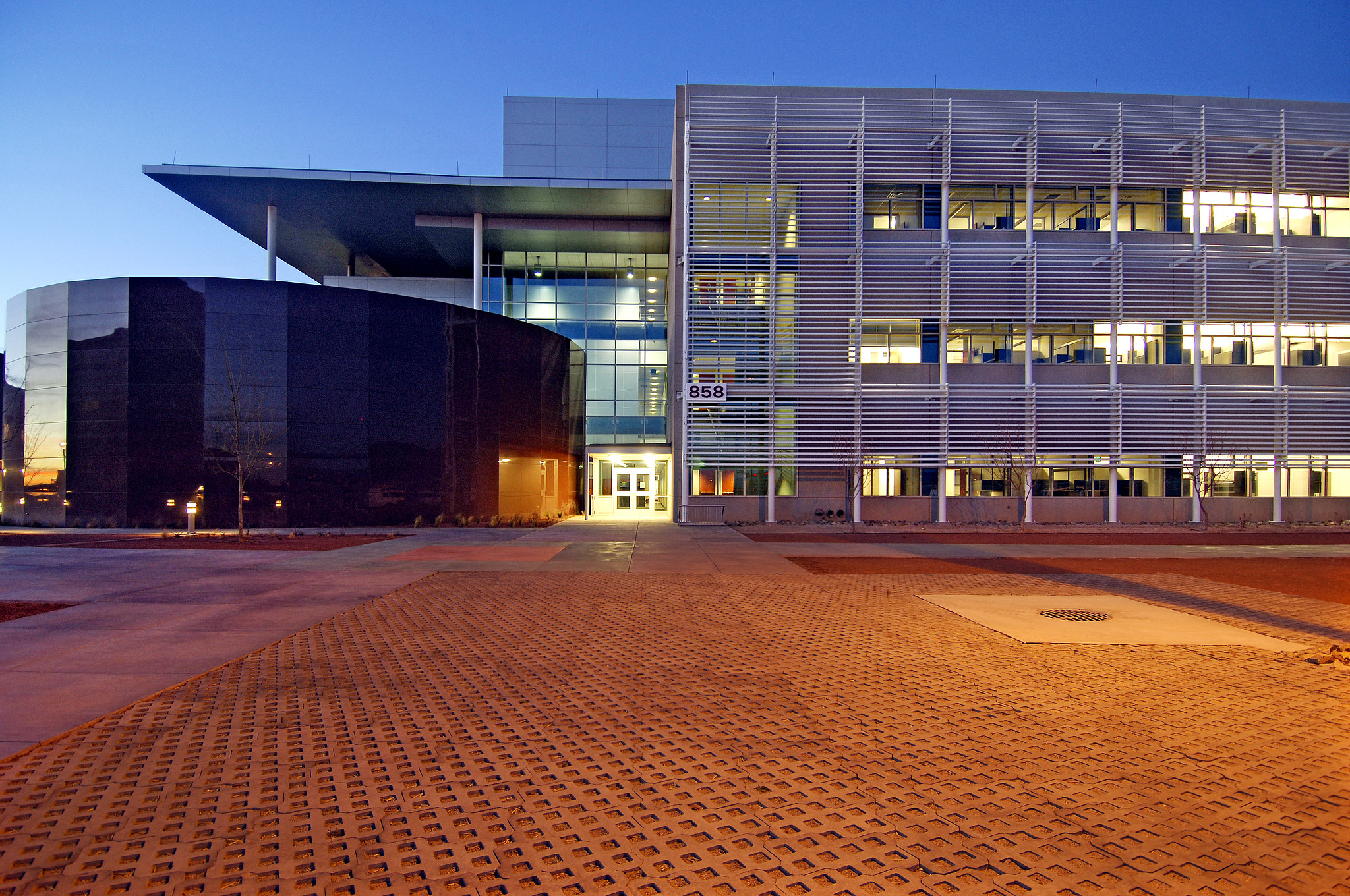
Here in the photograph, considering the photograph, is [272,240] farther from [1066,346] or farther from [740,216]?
[1066,346]

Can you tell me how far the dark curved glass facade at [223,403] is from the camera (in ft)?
68.3

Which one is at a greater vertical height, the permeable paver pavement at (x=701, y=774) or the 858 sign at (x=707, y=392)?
the 858 sign at (x=707, y=392)

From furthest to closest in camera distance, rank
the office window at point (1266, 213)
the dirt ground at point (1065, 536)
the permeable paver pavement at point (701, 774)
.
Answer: the office window at point (1266, 213) < the dirt ground at point (1065, 536) < the permeable paver pavement at point (701, 774)

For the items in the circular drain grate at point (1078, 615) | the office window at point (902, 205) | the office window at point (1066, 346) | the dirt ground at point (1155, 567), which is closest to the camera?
the circular drain grate at point (1078, 615)

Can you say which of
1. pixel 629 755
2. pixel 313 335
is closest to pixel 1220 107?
pixel 629 755

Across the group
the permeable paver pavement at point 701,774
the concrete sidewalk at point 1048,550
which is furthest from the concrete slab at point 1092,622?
the concrete sidewalk at point 1048,550

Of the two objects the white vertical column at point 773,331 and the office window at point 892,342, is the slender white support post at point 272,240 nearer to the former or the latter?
the white vertical column at point 773,331

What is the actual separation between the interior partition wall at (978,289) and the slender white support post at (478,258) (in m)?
11.2

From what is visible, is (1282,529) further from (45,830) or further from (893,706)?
(45,830)

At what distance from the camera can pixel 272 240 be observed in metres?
29.6

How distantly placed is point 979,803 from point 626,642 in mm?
4286

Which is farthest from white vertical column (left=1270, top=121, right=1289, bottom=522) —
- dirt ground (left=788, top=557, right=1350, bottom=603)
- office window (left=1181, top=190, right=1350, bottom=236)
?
dirt ground (left=788, top=557, right=1350, bottom=603)

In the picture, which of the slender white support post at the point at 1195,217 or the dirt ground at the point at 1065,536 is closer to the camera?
the dirt ground at the point at 1065,536

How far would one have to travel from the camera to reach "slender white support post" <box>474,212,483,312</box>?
30.8 m
